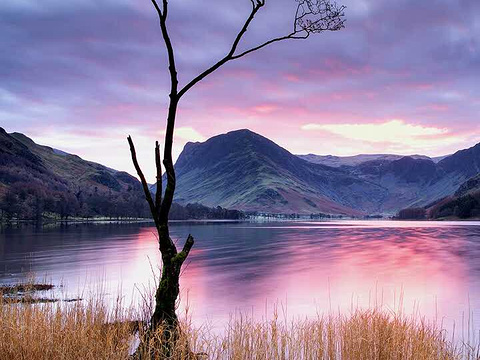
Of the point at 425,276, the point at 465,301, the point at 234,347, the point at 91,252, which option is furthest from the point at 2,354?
the point at 91,252

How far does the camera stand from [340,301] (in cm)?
3550

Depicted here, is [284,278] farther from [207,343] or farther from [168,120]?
[168,120]

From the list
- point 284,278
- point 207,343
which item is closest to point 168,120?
point 207,343

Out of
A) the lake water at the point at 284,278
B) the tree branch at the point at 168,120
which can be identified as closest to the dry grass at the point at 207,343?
the tree branch at the point at 168,120

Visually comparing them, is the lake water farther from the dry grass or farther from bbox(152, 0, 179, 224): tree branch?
bbox(152, 0, 179, 224): tree branch

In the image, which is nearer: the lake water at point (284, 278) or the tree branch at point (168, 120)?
the tree branch at point (168, 120)

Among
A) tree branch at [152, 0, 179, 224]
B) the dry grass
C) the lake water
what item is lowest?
the lake water

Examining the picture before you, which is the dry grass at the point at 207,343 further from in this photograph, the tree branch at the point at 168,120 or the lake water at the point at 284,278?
the lake water at the point at 284,278

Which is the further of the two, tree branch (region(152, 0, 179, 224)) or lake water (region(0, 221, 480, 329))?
lake water (region(0, 221, 480, 329))

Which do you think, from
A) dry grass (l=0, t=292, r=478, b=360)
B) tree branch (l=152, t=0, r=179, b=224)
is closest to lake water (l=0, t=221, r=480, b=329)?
dry grass (l=0, t=292, r=478, b=360)

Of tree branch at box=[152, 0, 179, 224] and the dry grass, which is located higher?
tree branch at box=[152, 0, 179, 224]

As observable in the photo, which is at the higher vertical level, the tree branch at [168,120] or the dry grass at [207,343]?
the tree branch at [168,120]

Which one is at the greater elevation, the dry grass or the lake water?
the dry grass

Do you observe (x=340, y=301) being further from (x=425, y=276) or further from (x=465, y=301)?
(x=425, y=276)
